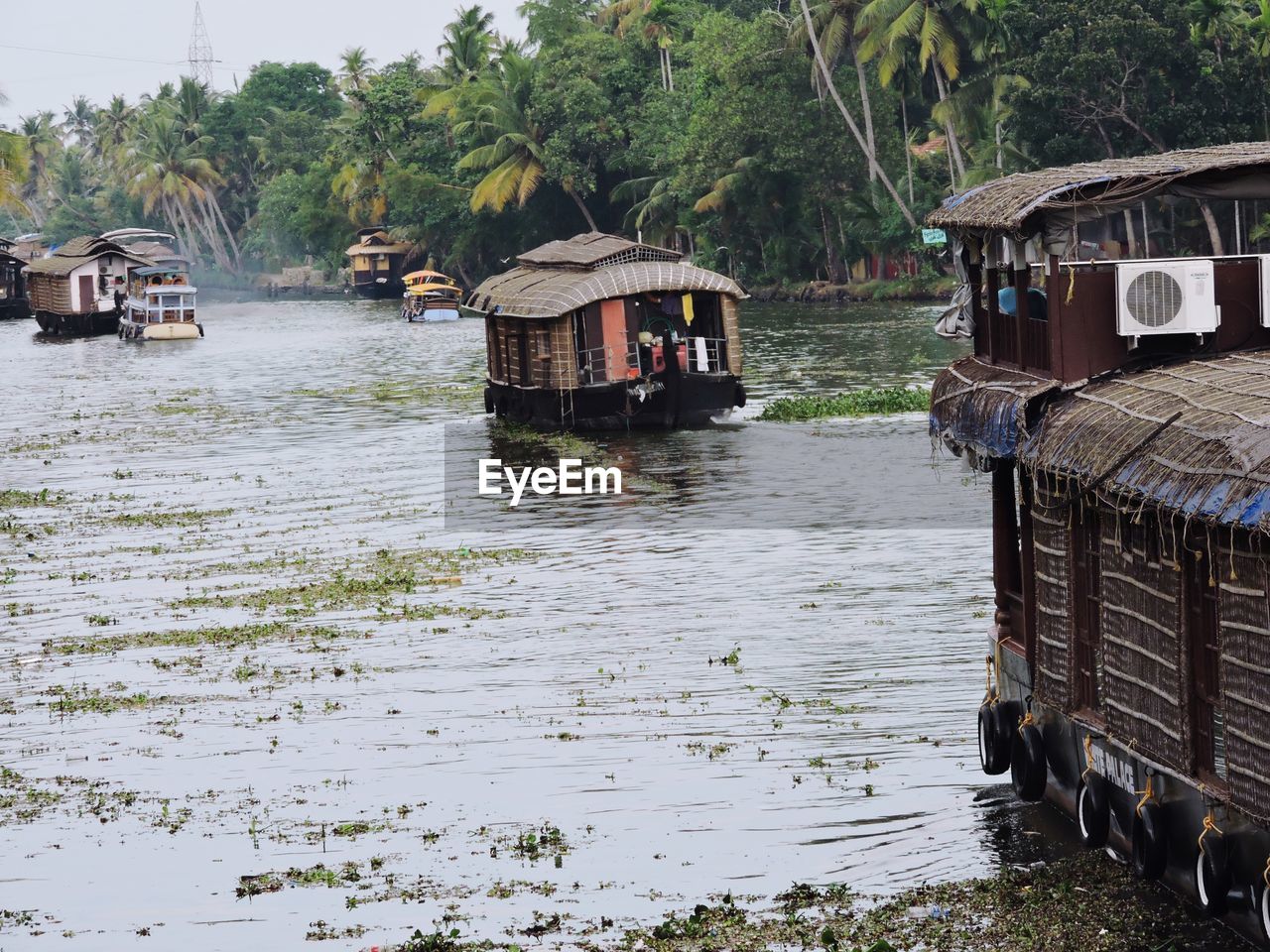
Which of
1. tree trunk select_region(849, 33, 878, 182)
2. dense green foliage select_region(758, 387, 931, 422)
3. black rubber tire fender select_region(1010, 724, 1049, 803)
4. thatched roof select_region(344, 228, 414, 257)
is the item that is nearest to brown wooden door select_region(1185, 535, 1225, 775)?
black rubber tire fender select_region(1010, 724, 1049, 803)

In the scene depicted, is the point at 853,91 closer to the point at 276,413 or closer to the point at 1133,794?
the point at 276,413

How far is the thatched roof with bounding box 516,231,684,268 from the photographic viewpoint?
1292 inches

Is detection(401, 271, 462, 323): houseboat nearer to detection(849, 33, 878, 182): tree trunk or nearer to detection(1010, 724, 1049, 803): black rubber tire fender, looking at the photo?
detection(849, 33, 878, 182): tree trunk

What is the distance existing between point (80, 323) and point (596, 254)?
119ft

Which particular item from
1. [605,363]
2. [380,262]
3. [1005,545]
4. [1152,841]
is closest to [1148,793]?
[1152,841]

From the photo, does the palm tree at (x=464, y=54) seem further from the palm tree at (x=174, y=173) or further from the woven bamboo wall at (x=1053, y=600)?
the woven bamboo wall at (x=1053, y=600)

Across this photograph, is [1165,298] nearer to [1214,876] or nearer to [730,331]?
[1214,876]

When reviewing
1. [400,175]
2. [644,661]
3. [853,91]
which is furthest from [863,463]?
[400,175]

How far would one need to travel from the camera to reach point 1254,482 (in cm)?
763

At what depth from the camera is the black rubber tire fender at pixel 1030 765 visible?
1120 cm

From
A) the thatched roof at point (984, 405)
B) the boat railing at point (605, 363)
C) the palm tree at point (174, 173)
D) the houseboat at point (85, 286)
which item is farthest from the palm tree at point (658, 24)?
the thatched roof at point (984, 405)

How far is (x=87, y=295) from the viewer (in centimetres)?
6456

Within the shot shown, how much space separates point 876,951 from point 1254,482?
117 inches

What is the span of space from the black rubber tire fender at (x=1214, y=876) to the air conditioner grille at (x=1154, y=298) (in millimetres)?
3056
